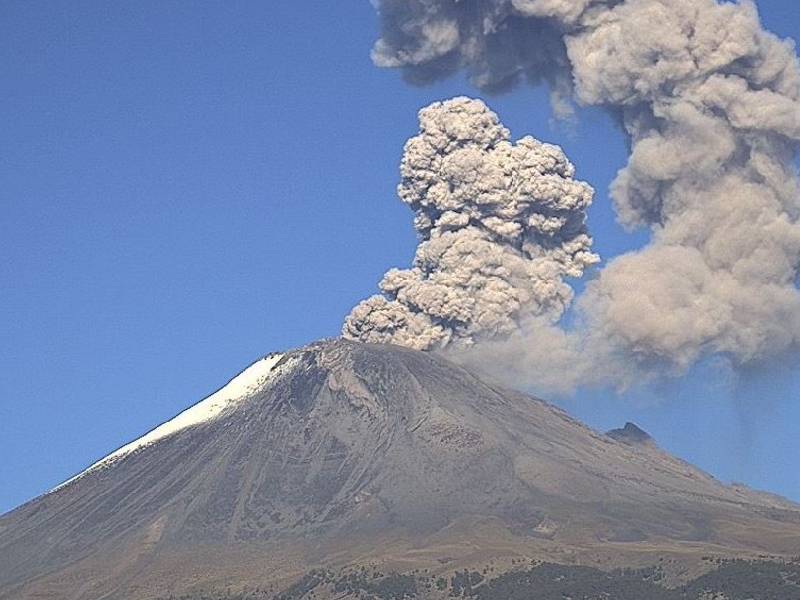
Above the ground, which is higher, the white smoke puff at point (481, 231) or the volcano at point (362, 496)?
the white smoke puff at point (481, 231)

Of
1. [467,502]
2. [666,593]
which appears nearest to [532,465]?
[467,502]

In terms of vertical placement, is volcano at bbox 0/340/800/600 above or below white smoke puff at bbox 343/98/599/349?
below

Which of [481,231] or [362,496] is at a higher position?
[481,231]

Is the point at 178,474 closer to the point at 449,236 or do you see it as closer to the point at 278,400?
the point at 278,400

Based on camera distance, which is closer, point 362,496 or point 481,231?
point 362,496
